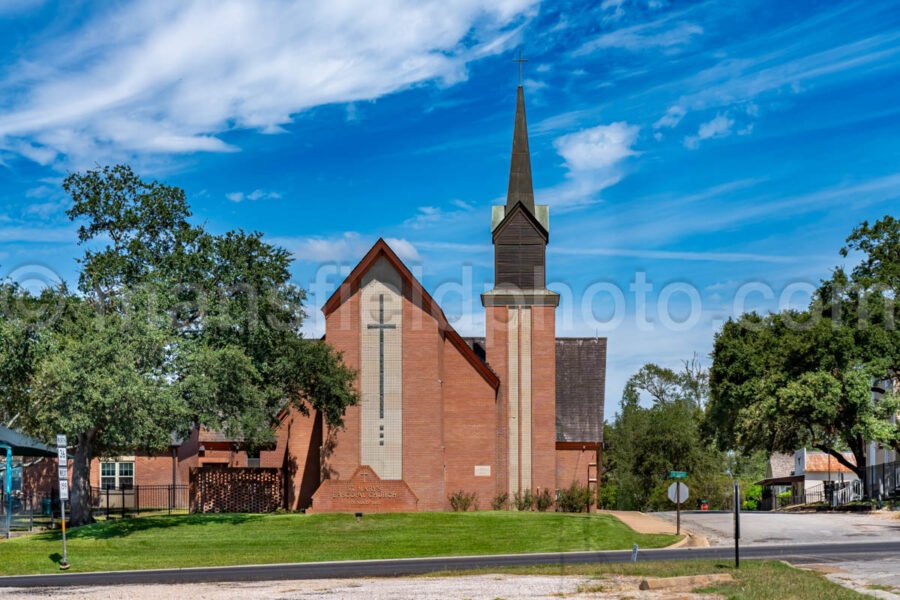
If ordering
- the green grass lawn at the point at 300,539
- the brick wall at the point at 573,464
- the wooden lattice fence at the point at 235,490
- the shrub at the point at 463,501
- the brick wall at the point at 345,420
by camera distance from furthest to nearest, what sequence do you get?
the brick wall at the point at 573,464 < the wooden lattice fence at the point at 235,490 < the shrub at the point at 463,501 < the brick wall at the point at 345,420 < the green grass lawn at the point at 300,539

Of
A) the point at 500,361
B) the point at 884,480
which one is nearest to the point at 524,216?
the point at 500,361

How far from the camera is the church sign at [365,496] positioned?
44719 mm

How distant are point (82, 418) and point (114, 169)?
11.5m

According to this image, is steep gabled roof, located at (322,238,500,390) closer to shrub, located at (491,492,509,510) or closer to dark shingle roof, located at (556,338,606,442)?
shrub, located at (491,492,509,510)

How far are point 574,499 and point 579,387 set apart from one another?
8.48 m

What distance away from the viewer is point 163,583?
1001 inches

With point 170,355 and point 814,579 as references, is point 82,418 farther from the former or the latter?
point 814,579

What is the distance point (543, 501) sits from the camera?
49.0 meters

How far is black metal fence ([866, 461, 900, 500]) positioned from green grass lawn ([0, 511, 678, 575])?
22188 millimetres

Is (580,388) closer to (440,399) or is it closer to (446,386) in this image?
(446,386)

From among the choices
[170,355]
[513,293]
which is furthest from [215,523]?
[513,293]

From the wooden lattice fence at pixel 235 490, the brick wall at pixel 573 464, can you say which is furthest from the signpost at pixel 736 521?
the wooden lattice fence at pixel 235 490

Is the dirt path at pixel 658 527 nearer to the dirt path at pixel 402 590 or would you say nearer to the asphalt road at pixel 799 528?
the asphalt road at pixel 799 528

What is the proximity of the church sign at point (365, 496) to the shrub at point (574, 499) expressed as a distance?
7.97 m
